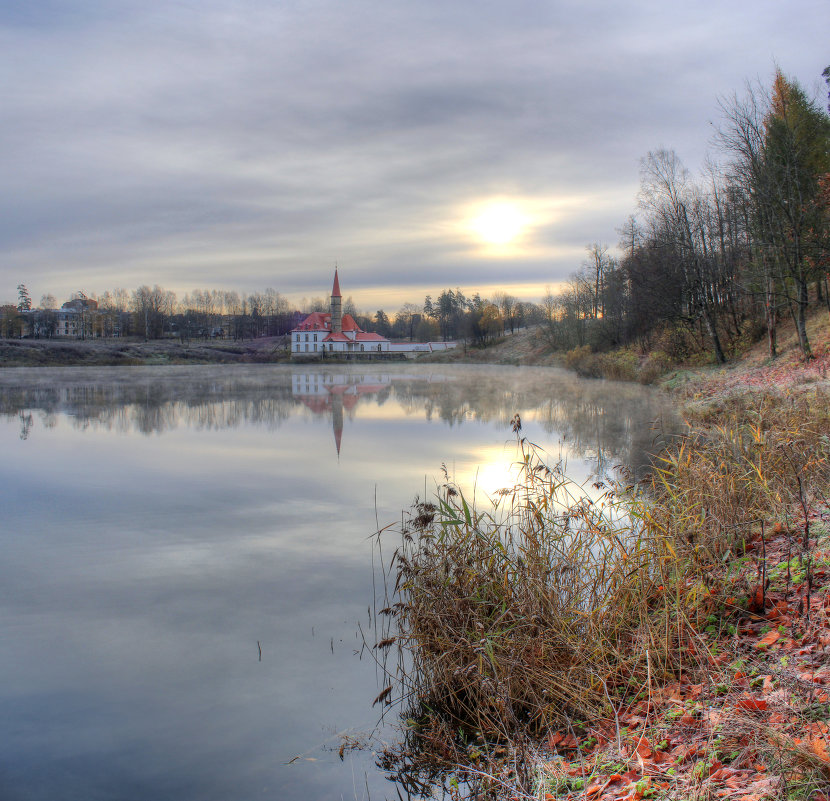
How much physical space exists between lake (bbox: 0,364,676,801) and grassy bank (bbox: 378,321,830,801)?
21.8 inches

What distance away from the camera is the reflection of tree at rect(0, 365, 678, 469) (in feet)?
55.0

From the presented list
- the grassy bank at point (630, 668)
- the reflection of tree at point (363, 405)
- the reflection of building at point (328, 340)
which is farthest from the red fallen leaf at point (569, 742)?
the reflection of building at point (328, 340)

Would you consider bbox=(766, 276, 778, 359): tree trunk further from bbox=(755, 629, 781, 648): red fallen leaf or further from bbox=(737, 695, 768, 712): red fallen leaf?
bbox=(737, 695, 768, 712): red fallen leaf

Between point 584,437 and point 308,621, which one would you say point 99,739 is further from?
point 584,437

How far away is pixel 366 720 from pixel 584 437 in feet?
40.8

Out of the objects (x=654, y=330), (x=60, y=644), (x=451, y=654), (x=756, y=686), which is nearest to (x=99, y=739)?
(x=60, y=644)

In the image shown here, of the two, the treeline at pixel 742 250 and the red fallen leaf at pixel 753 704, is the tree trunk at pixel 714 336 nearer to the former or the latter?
the treeline at pixel 742 250

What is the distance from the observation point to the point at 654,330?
4109 cm

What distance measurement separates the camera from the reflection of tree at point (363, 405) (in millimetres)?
16750

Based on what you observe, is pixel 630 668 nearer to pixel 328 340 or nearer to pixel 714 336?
pixel 714 336

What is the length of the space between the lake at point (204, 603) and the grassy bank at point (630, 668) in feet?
1.82

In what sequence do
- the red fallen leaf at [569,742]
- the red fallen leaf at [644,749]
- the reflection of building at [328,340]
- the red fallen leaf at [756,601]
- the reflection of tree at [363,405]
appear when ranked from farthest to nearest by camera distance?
the reflection of building at [328,340], the reflection of tree at [363,405], the red fallen leaf at [756,601], the red fallen leaf at [569,742], the red fallen leaf at [644,749]

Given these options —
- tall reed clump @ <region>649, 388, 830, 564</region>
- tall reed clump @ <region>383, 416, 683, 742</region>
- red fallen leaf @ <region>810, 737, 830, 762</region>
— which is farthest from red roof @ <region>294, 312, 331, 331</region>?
red fallen leaf @ <region>810, 737, 830, 762</region>

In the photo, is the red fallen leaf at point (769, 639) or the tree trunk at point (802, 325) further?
the tree trunk at point (802, 325)
